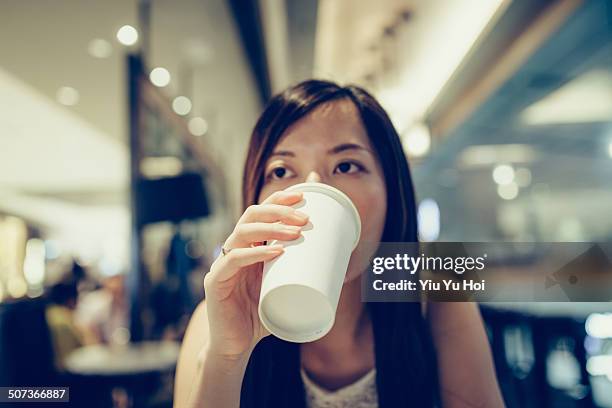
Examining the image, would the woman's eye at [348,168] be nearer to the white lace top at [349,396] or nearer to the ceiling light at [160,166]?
the white lace top at [349,396]

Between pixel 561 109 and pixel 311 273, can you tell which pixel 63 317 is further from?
pixel 561 109

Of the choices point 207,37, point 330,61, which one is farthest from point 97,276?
point 330,61

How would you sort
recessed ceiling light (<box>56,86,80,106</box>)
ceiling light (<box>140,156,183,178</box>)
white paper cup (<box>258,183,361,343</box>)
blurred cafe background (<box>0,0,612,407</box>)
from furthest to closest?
recessed ceiling light (<box>56,86,80,106</box>), ceiling light (<box>140,156,183,178</box>), blurred cafe background (<box>0,0,612,407</box>), white paper cup (<box>258,183,361,343</box>)

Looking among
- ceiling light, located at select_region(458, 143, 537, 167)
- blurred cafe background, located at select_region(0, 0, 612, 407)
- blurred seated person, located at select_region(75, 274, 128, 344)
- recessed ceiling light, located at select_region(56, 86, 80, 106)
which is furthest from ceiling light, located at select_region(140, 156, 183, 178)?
ceiling light, located at select_region(458, 143, 537, 167)

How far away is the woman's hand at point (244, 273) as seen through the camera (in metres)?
0.37

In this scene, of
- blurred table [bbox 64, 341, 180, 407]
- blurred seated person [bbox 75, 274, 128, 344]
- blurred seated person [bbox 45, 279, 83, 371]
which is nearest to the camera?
blurred table [bbox 64, 341, 180, 407]

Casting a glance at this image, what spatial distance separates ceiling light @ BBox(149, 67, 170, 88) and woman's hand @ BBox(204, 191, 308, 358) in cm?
183

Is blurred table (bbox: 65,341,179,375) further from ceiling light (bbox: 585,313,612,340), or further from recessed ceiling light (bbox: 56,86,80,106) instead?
recessed ceiling light (bbox: 56,86,80,106)

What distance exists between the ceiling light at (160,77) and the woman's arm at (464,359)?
1861mm

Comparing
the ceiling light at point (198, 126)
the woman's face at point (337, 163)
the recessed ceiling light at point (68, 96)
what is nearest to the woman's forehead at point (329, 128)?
the woman's face at point (337, 163)

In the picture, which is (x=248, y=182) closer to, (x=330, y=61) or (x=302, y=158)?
(x=302, y=158)

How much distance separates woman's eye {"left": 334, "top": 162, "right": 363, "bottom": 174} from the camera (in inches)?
18.6

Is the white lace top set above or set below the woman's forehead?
below

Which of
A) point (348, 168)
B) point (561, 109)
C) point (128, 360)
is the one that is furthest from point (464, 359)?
point (561, 109)
